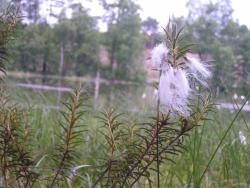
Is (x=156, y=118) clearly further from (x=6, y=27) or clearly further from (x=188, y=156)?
(x=188, y=156)

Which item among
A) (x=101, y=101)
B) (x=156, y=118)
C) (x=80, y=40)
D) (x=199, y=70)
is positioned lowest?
(x=101, y=101)

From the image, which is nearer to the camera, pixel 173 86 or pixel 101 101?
pixel 173 86

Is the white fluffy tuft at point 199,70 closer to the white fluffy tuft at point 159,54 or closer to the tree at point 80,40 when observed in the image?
the white fluffy tuft at point 159,54

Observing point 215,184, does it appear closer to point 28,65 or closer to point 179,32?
point 179,32

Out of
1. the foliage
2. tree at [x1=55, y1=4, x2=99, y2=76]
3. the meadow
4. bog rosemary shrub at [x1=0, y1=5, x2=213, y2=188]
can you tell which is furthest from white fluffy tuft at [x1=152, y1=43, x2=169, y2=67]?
tree at [x1=55, y1=4, x2=99, y2=76]

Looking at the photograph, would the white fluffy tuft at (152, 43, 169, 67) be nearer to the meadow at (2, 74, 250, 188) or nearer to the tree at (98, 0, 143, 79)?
the meadow at (2, 74, 250, 188)

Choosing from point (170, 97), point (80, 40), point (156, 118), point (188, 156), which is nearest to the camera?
point (170, 97)

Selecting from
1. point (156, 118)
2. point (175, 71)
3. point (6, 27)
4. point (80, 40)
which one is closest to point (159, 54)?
point (175, 71)

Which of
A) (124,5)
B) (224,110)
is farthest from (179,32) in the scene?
(124,5)

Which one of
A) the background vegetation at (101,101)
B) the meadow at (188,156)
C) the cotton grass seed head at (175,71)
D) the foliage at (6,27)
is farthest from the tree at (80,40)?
the cotton grass seed head at (175,71)
